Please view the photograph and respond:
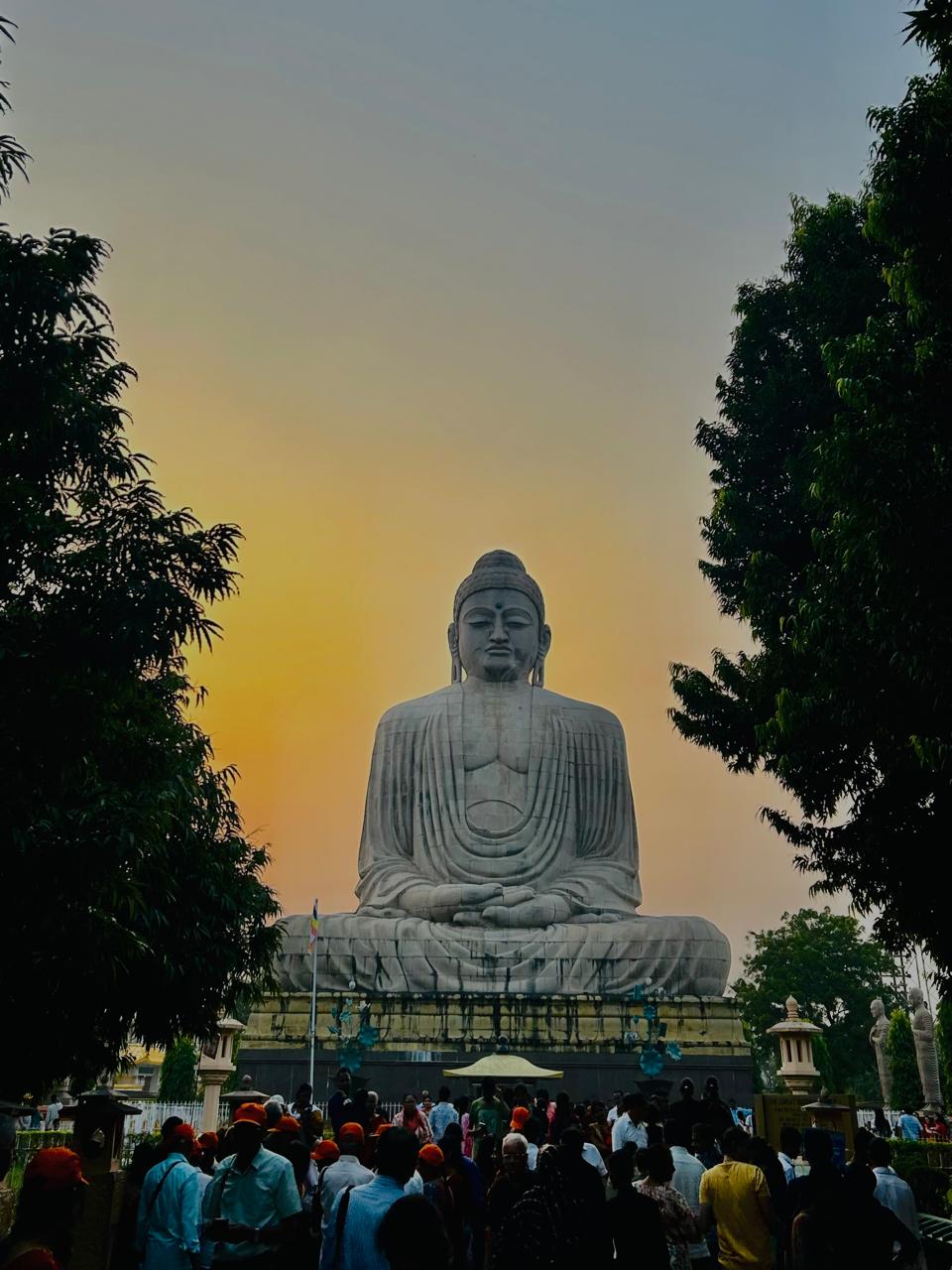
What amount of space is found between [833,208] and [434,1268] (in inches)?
442

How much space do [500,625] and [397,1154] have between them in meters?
17.9

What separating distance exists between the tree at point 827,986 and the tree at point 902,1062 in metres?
13.6

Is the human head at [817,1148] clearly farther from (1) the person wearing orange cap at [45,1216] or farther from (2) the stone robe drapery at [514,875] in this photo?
(2) the stone robe drapery at [514,875]

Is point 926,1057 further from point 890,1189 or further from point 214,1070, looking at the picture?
point 890,1189

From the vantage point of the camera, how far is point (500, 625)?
21797mm

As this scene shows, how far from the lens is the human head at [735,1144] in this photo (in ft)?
18.2

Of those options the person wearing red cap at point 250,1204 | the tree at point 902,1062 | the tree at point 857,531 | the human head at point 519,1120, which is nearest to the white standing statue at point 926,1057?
the tree at point 902,1062

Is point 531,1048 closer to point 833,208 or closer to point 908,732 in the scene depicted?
point 908,732

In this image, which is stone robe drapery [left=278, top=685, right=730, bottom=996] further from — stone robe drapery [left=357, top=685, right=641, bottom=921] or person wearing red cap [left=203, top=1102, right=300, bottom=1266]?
person wearing red cap [left=203, top=1102, right=300, bottom=1266]

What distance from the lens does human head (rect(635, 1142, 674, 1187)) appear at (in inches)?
188

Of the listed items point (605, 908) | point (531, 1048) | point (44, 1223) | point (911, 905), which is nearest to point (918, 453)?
point (911, 905)

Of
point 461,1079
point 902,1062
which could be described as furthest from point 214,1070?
point 902,1062

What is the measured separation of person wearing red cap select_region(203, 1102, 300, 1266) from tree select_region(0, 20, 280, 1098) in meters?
2.35

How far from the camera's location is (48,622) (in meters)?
6.67
